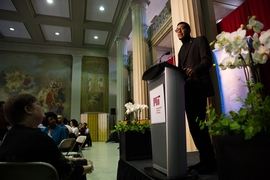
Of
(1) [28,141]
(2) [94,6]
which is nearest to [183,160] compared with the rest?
(1) [28,141]

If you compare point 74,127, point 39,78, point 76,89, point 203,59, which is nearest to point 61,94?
point 76,89

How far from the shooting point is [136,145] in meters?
2.80

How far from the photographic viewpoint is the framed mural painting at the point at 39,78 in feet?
42.7

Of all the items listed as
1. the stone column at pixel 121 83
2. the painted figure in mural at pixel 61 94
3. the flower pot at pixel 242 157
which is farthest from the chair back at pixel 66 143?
the painted figure in mural at pixel 61 94

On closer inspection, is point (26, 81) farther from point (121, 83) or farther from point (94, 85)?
point (121, 83)

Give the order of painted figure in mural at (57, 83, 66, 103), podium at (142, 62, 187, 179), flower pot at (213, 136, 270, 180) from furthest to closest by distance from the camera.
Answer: painted figure in mural at (57, 83, 66, 103) < podium at (142, 62, 187, 179) < flower pot at (213, 136, 270, 180)

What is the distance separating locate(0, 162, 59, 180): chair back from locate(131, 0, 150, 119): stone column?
19.4 feet

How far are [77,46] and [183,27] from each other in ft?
46.1

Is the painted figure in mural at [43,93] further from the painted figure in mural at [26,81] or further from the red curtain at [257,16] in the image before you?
the red curtain at [257,16]

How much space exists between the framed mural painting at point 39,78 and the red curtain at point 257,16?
12.2 m

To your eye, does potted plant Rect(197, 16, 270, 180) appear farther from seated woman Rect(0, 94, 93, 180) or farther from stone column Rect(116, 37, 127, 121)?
stone column Rect(116, 37, 127, 121)

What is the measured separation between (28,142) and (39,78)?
1419cm

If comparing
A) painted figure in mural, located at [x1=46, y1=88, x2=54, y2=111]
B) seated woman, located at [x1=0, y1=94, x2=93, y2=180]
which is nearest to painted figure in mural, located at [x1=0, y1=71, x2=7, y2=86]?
painted figure in mural, located at [x1=46, y1=88, x2=54, y2=111]

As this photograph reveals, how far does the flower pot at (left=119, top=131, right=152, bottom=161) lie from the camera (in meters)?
2.74
